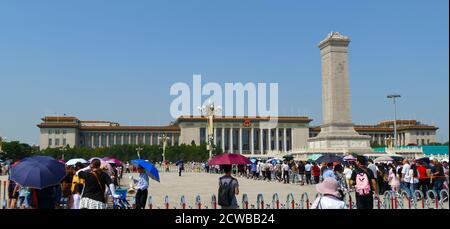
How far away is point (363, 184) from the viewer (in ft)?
35.2

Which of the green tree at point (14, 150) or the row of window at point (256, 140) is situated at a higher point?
the row of window at point (256, 140)

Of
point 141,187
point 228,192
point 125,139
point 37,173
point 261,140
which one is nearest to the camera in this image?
point 37,173

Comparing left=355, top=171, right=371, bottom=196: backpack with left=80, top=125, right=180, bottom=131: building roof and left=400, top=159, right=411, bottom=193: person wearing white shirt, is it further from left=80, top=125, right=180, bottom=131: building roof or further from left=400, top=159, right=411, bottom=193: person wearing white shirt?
left=80, top=125, right=180, bottom=131: building roof

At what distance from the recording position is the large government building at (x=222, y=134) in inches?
4867

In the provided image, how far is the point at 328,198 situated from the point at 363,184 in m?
4.92

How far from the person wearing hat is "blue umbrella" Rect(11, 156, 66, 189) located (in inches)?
176

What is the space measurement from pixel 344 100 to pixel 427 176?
1664 inches


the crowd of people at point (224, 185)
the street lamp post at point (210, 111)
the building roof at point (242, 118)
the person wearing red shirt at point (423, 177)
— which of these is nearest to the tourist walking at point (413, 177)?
the crowd of people at point (224, 185)

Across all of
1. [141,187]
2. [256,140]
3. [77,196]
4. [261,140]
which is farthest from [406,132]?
[77,196]

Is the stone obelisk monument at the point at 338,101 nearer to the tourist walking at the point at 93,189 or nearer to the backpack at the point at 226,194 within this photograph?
the backpack at the point at 226,194

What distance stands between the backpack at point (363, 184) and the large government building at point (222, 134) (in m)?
111

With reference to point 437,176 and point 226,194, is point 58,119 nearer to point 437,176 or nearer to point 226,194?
point 437,176

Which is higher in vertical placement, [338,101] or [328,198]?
[338,101]
